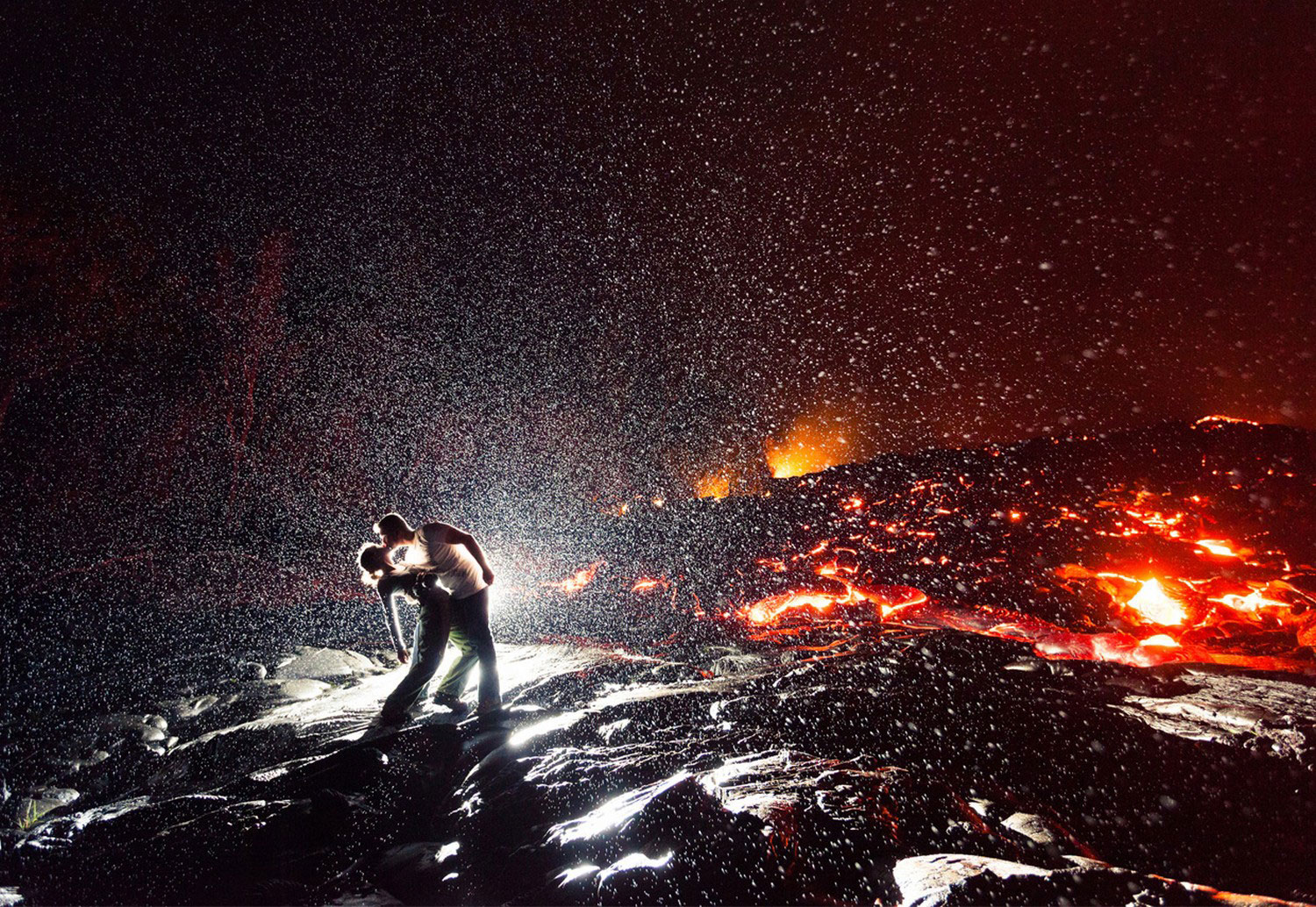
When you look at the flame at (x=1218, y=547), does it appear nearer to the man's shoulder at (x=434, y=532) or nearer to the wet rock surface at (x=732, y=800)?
the wet rock surface at (x=732, y=800)

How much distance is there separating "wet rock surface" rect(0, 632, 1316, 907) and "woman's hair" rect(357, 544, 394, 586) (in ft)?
4.29

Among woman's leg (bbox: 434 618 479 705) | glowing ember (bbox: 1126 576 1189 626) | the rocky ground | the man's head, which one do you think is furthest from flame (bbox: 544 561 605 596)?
glowing ember (bbox: 1126 576 1189 626)

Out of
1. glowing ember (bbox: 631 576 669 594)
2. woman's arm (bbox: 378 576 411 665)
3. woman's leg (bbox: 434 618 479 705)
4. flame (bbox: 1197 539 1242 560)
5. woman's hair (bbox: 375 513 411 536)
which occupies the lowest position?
flame (bbox: 1197 539 1242 560)

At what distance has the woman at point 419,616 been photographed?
448 centimetres

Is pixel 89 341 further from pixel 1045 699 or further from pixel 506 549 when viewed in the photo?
pixel 1045 699

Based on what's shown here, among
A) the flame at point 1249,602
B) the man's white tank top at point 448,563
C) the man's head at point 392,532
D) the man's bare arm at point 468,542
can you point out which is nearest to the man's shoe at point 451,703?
the man's white tank top at point 448,563

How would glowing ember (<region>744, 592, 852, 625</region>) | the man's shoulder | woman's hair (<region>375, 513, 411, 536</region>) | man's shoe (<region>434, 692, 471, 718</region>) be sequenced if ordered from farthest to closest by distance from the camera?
1. glowing ember (<region>744, 592, 852, 625</region>)
2. man's shoe (<region>434, 692, 471, 718</region>)
3. woman's hair (<region>375, 513, 411, 536</region>)
4. the man's shoulder

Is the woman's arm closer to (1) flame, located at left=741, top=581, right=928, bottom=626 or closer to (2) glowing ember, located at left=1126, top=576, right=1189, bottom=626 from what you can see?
(1) flame, located at left=741, top=581, right=928, bottom=626

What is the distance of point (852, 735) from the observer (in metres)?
3.96

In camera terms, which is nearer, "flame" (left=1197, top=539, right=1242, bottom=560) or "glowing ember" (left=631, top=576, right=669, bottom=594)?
"glowing ember" (left=631, top=576, right=669, bottom=594)

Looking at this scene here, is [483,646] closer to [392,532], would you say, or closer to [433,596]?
[433,596]

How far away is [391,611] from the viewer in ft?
15.2

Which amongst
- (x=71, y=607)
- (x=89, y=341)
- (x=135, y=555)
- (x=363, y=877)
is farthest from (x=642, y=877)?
(x=89, y=341)

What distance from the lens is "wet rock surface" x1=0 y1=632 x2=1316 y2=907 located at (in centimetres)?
238
